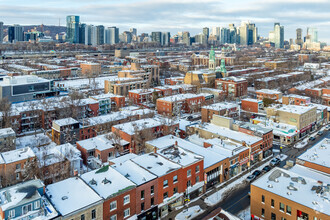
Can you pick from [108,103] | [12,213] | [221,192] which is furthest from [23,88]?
[221,192]

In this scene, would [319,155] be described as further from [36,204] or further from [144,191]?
[36,204]

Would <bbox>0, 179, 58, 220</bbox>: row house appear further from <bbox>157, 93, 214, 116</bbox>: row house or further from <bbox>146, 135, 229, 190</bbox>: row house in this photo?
<bbox>157, 93, 214, 116</bbox>: row house

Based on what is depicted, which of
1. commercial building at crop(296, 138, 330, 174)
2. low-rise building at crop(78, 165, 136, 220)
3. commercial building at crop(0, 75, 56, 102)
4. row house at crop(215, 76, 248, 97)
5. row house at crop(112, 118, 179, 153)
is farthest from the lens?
row house at crop(215, 76, 248, 97)

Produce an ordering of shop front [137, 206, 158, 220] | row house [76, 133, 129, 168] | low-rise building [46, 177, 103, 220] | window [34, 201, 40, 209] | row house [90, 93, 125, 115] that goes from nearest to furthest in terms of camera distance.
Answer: window [34, 201, 40, 209] → low-rise building [46, 177, 103, 220] → shop front [137, 206, 158, 220] → row house [76, 133, 129, 168] → row house [90, 93, 125, 115]

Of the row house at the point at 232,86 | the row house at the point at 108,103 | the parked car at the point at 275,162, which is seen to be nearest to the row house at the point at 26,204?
the parked car at the point at 275,162

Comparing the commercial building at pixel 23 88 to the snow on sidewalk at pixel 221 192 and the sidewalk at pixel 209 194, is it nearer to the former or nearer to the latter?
the sidewalk at pixel 209 194

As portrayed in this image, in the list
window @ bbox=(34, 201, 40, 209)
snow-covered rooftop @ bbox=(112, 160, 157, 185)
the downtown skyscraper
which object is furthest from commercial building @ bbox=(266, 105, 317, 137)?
the downtown skyscraper

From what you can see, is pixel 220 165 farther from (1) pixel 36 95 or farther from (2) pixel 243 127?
(1) pixel 36 95
